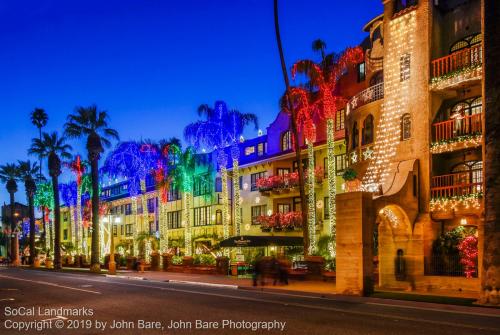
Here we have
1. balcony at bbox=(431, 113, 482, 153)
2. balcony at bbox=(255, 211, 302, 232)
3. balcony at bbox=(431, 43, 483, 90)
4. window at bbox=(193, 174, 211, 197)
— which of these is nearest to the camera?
balcony at bbox=(431, 43, 483, 90)

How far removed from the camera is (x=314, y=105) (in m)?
34.3

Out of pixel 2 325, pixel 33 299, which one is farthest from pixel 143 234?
pixel 2 325

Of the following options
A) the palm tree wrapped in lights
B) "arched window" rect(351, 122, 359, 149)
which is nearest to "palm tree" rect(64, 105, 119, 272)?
the palm tree wrapped in lights

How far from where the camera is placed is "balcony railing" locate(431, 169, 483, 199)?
25.1 metres

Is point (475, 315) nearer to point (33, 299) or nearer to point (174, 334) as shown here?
point (174, 334)

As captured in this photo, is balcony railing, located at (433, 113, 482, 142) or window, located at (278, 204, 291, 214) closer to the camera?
balcony railing, located at (433, 113, 482, 142)

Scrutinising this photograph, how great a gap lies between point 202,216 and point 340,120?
2262 cm

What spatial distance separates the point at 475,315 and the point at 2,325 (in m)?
12.3

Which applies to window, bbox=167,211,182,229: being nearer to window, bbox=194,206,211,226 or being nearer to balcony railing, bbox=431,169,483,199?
window, bbox=194,206,211,226

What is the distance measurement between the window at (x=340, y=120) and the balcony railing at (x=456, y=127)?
1279cm

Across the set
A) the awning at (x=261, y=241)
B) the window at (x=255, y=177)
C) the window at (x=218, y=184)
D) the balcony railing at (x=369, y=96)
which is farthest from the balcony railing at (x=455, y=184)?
the window at (x=218, y=184)

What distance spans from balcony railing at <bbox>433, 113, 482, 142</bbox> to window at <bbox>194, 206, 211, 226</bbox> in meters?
32.7

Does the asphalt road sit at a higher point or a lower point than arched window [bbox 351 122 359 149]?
lower

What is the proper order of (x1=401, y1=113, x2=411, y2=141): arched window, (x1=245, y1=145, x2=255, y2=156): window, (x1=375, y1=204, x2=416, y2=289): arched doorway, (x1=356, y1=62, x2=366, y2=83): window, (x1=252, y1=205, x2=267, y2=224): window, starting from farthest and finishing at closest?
1. (x1=245, y1=145, x2=255, y2=156): window
2. (x1=252, y1=205, x2=267, y2=224): window
3. (x1=356, y1=62, x2=366, y2=83): window
4. (x1=401, y1=113, x2=411, y2=141): arched window
5. (x1=375, y1=204, x2=416, y2=289): arched doorway
